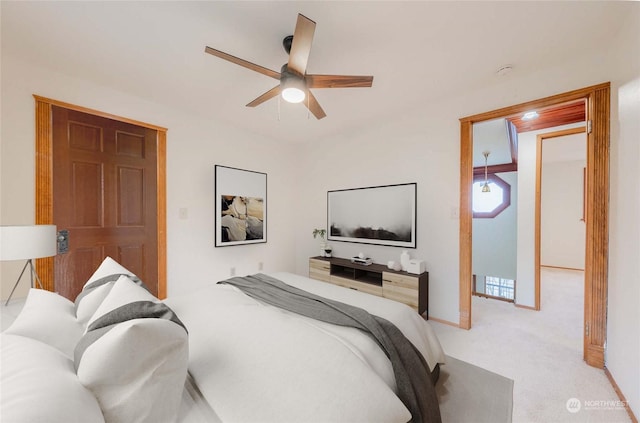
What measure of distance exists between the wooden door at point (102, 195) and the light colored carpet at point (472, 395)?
3.08 metres

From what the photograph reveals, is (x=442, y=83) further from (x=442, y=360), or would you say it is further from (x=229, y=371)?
(x=229, y=371)

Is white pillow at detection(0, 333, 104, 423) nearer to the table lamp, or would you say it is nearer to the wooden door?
the table lamp

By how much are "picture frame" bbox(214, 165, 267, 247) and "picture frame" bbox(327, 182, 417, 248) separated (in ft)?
3.61

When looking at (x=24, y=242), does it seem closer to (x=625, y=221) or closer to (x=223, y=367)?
(x=223, y=367)

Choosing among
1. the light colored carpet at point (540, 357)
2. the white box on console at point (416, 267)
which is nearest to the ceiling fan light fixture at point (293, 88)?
the white box on console at point (416, 267)

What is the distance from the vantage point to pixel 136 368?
0.71 meters

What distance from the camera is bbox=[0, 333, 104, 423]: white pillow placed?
1.76 ft

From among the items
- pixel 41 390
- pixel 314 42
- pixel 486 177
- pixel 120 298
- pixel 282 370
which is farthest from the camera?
pixel 486 177

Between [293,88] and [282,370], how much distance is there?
1696 millimetres

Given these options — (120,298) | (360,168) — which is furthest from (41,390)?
(360,168)

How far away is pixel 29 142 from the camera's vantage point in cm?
216

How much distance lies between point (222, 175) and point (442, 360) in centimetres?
319

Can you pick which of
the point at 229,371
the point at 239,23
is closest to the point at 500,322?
the point at 229,371

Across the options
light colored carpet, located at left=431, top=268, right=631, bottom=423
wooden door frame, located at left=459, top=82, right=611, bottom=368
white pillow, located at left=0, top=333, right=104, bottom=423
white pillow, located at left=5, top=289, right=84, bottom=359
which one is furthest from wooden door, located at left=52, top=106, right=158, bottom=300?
wooden door frame, located at left=459, top=82, right=611, bottom=368
